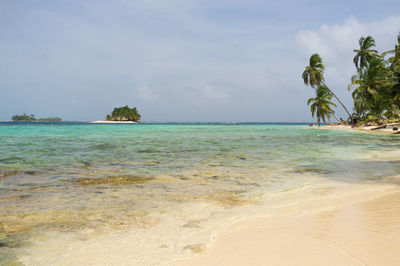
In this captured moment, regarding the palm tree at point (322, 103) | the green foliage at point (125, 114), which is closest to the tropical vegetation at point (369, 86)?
the palm tree at point (322, 103)

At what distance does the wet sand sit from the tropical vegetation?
3028 centimetres

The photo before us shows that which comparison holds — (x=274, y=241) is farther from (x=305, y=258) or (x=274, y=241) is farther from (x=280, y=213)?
(x=280, y=213)

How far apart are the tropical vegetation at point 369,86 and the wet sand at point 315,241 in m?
30.3

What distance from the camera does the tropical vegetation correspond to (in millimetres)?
35069

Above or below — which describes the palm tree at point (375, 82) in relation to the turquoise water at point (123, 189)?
above

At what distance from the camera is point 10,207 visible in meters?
3.86

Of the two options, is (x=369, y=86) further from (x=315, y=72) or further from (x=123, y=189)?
(x=123, y=189)

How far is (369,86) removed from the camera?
40.6 meters

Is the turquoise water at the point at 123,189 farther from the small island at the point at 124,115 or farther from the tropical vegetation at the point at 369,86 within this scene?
the small island at the point at 124,115

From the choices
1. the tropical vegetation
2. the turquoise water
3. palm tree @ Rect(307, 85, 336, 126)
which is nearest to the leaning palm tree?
the tropical vegetation

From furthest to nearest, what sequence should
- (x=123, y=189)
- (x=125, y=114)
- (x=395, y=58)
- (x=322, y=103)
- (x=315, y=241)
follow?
(x=125, y=114)
(x=322, y=103)
(x=395, y=58)
(x=123, y=189)
(x=315, y=241)

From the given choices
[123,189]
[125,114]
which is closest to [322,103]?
[123,189]

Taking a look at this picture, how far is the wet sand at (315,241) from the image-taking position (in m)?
2.16

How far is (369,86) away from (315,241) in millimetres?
46066
